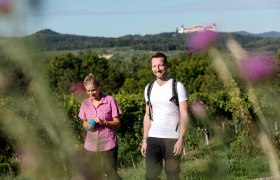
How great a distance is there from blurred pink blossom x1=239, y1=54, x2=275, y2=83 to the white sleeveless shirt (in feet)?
11.2

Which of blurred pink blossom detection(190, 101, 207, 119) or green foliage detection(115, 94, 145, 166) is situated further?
green foliage detection(115, 94, 145, 166)

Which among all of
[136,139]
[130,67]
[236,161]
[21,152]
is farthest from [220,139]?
[130,67]

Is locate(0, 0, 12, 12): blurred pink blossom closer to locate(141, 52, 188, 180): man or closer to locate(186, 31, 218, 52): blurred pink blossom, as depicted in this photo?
locate(186, 31, 218, 52): blurred pink blossom

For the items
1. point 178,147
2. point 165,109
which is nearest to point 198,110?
point 178,147

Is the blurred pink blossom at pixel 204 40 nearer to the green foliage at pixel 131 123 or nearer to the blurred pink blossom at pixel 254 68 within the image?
the blurred pink blossom at pixel 254 68

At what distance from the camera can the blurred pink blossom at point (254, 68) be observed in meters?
0.76

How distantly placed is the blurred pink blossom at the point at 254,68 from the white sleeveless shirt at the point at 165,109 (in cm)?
343

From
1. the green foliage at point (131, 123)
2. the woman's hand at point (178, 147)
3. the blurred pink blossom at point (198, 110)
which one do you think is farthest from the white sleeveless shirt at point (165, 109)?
the green foliage at point (131, 123)

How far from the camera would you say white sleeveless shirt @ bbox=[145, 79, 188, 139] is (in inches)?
168

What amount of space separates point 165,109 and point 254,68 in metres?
3.54

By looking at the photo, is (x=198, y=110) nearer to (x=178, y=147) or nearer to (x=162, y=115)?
(x=178, y=147)

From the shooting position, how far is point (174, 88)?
427 cm

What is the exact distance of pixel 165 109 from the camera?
4.30 metres

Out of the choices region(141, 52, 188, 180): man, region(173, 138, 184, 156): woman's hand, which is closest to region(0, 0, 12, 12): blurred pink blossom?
region(173, 138, 184, 156): woman's hand
